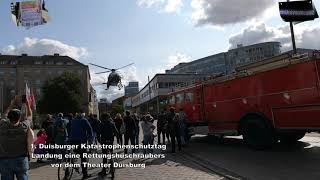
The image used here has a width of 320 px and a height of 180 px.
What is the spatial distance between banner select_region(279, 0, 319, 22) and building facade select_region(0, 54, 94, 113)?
4139 inches

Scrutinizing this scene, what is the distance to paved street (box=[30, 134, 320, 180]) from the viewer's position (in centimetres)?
1175

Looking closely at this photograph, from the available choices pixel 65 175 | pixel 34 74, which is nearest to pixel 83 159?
pixel 65 175

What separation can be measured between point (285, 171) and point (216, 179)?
6.80ft

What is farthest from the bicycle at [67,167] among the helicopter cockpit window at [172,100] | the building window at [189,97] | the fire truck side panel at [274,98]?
the helicopter cockpit window at [172,100]

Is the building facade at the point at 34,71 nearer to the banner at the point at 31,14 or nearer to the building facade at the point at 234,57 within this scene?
the building facade at the point at 234,57

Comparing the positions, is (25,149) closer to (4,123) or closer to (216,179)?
(4,123)

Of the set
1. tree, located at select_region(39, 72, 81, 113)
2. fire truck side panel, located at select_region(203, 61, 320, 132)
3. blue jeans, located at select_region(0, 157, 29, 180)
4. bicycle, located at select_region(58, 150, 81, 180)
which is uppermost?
tree, located at select_region(39, 72, 81, 113)

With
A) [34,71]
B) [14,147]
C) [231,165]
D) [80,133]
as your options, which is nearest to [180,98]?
[231,165]

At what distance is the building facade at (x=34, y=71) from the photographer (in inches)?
4966

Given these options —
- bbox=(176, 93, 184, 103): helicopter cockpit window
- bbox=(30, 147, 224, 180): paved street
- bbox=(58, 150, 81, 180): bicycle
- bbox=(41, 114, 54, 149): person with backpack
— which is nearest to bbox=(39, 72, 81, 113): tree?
bbox=(176, 93, 184, 103): helicopter cockpit window

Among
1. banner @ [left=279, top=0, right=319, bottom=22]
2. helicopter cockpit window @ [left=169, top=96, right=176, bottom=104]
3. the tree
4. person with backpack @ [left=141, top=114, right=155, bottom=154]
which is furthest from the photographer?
the tree

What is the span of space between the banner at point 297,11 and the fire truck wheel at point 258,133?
5.79 m

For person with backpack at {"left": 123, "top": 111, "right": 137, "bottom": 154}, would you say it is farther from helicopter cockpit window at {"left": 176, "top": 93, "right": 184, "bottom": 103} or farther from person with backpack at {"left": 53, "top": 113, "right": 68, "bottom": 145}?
helicopter cockpit window at {"left": 176, "top": 93, "right": 184, "bottom": 103}

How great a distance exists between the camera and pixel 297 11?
2033 cm
